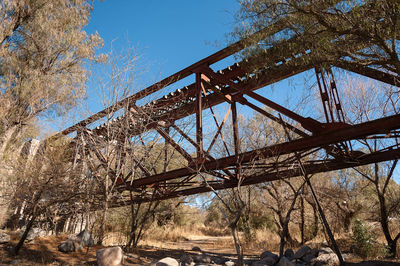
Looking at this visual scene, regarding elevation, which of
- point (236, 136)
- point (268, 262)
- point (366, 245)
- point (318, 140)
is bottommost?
point (268, 262)

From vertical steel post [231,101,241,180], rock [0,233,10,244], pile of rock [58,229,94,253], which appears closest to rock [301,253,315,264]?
vertical steel post [231,101,241,180]

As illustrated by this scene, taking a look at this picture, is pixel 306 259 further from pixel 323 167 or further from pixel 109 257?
pixel 109 257

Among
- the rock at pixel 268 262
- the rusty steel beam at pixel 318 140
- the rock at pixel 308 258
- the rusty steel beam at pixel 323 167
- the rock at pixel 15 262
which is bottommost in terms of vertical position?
the rock at pixel 15 262

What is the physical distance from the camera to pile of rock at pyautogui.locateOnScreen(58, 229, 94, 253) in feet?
26.5

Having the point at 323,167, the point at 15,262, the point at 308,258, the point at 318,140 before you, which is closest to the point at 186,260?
the point at 308,258

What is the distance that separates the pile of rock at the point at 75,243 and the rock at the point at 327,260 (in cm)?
689

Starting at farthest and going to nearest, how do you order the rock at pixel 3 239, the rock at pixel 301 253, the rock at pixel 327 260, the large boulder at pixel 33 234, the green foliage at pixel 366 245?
the large boulder at pixel 33 234
the rock at pixel 3 239
the green foliage at pixel 366 245
the rock at pixel 301 253
the rock at pixel 327 260

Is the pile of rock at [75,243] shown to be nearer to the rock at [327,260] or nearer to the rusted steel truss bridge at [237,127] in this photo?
the rusted steel truss bridge at [237,127]

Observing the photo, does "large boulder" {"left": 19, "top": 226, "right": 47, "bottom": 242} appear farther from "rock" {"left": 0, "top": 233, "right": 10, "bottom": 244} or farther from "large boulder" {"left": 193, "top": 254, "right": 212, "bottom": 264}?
"large boulder" {"left": 193, "top": 254, "right": 212, "bottom": 264}

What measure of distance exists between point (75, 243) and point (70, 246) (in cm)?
19

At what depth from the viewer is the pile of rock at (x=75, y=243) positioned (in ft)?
26.5

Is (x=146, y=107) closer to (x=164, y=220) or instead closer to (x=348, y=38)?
(x=348, y=38)

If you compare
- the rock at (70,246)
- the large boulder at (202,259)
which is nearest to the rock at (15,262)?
the rock at (70,246)

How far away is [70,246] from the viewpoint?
820 centimetres
